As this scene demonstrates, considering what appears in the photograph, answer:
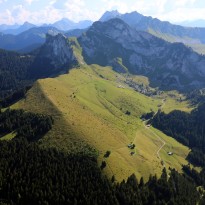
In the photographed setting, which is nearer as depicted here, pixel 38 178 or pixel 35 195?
pixel 35 195

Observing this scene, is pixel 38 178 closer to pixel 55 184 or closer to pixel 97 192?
pixel 55 184

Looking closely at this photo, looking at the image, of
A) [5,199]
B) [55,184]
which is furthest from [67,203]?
[5,199]

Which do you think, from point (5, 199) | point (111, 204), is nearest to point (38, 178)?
point (5, 199)

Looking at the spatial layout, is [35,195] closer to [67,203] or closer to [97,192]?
[67,203]

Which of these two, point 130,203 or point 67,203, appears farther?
point 130,203

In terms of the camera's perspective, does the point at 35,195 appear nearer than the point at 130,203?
Yes

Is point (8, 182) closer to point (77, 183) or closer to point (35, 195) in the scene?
point (35, 195)

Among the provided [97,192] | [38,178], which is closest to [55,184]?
[38,178]
